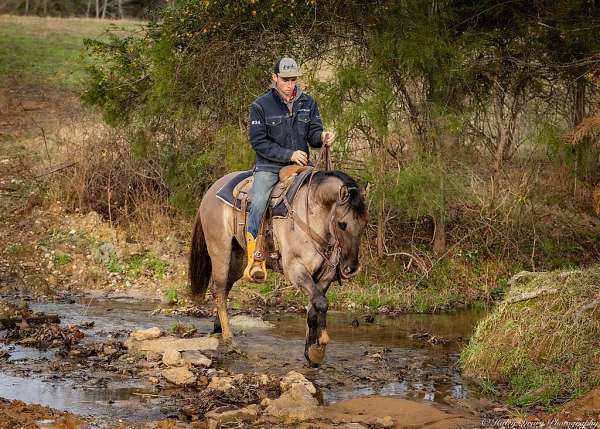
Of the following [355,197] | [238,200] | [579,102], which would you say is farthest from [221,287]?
[579,102]

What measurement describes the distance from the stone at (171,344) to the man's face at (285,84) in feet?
9.98

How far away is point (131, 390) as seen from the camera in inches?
363

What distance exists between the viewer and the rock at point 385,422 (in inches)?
311

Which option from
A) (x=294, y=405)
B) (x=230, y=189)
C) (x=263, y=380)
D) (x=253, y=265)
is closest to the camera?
(x=294, y=405)

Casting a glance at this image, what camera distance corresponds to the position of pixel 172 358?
10.1m

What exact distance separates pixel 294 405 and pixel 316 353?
1807 mm

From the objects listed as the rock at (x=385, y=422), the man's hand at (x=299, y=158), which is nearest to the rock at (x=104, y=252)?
the man's hand at (x=299, y=158)

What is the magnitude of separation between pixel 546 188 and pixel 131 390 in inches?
352

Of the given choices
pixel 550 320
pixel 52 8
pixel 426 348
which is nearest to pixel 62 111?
pixel 426 348

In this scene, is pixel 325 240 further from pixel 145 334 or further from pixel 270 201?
pixel 145 334

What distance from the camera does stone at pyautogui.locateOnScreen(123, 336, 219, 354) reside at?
35.4 feet

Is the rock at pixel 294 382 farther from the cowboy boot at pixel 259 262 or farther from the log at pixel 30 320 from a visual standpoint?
the log at pixel 30 320

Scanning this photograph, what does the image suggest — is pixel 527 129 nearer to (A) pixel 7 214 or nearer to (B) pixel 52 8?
(A) pixel 7 214

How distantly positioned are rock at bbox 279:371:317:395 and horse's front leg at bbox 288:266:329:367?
2.90 ft
